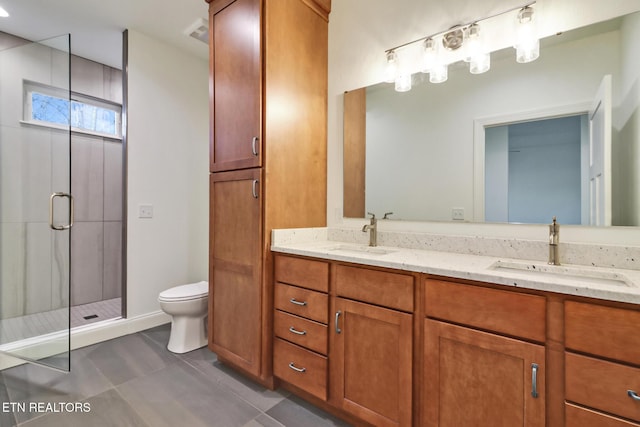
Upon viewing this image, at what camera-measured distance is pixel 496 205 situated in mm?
1535

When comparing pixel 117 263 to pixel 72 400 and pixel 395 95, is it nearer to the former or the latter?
pixel 72 400

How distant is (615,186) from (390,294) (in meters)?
1.06

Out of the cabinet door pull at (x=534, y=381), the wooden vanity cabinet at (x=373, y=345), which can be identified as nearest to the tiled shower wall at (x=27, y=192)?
the wooden vanity cabinet at (x=373, y=345)

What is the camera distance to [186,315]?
2.28 metres

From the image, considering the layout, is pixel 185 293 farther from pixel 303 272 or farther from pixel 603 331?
pixel 603 331

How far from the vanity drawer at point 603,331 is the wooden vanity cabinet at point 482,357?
0.24 ft

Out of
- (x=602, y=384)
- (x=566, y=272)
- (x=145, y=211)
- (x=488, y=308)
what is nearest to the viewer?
(x=602, y=384)

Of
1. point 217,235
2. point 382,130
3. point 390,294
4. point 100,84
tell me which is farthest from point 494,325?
point 100,84

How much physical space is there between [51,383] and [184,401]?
92cm

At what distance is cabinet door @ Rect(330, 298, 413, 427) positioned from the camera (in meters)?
1.25

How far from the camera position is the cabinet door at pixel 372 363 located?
1.25 m

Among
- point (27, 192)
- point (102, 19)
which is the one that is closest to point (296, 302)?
point (27, 192)

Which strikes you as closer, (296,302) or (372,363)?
(372,363)

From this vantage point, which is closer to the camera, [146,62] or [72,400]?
[72,400]
